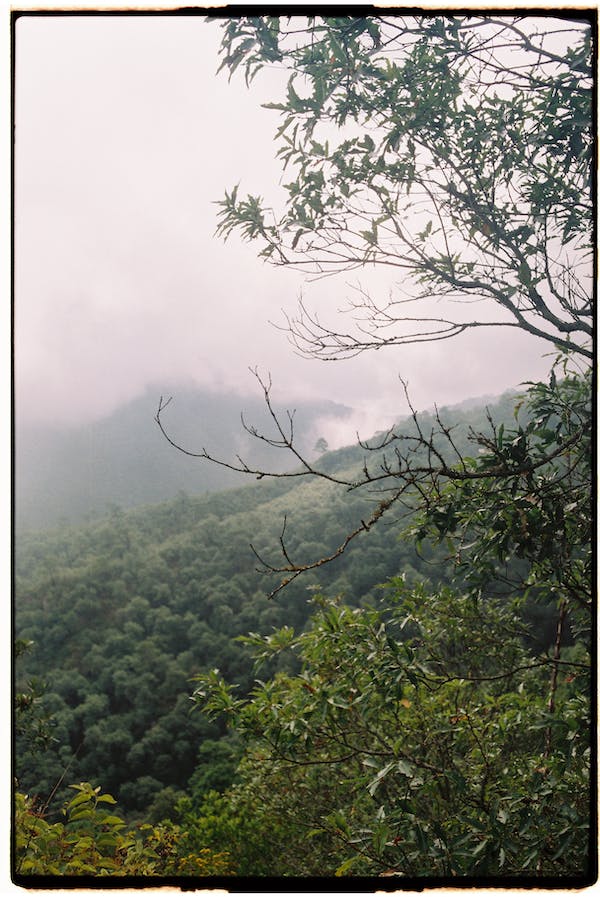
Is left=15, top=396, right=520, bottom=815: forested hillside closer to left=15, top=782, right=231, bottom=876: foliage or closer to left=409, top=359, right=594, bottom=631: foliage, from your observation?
left=409, top=359, right=594, bottom=631: foliage

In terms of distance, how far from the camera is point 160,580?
923 centimetres

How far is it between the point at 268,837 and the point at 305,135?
2535 mm

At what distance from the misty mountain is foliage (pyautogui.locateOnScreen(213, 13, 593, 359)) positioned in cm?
124

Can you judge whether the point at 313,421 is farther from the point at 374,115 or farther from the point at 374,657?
the point at 374,657

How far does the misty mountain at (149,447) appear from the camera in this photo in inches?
139

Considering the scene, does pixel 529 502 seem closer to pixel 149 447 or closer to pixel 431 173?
pixel 431 173

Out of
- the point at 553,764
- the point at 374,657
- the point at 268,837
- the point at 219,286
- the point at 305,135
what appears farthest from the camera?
the point at 219,286

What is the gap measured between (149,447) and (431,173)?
12.5 feet

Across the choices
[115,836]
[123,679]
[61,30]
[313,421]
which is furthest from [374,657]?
[123,679]

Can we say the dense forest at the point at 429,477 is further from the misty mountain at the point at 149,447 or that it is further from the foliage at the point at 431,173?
the misty mountain at the point at 149,447

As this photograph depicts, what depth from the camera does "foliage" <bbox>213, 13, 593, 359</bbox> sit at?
1.51 meters

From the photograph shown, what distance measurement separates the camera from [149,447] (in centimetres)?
A: 516

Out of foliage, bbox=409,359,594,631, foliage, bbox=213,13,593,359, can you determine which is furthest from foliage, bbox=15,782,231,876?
foliage, bbox=213,13,593,359

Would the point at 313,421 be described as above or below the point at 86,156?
below
